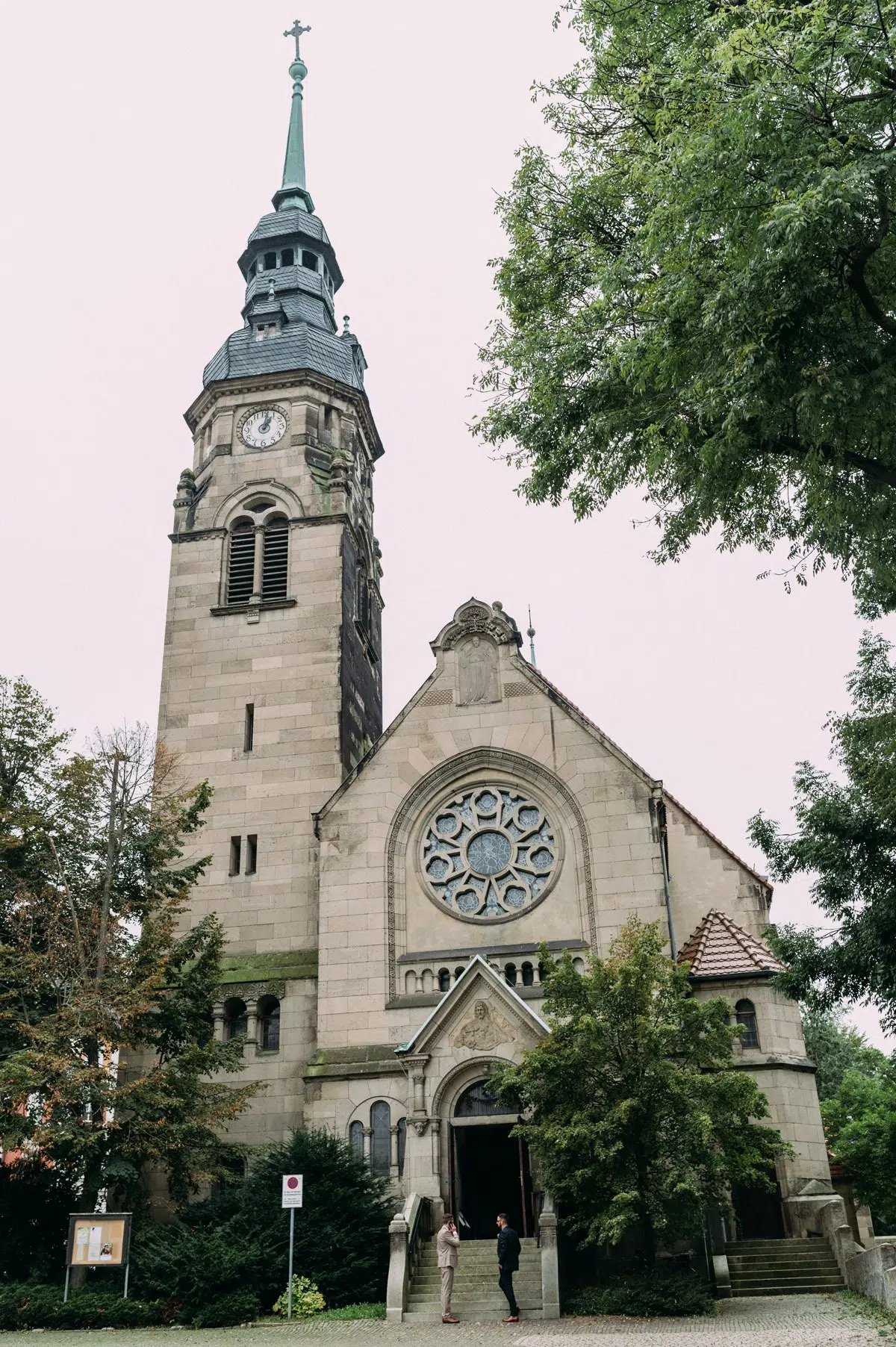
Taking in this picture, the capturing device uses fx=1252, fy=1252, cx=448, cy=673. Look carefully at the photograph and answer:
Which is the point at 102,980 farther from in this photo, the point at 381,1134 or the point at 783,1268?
the point at 783,1268

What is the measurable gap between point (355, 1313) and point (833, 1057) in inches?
1634

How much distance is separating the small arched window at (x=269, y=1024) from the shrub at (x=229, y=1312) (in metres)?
8.18

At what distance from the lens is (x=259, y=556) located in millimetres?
34906

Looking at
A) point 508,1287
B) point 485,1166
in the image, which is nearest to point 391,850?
point 485,1166

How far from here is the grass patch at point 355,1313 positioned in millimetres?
21109

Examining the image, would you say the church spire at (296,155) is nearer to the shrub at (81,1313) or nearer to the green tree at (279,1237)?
the green tree at (279,1237)

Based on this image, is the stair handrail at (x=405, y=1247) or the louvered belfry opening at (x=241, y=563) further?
the louvered belfry opening at (x=241, y=563)

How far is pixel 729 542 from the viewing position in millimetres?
17828

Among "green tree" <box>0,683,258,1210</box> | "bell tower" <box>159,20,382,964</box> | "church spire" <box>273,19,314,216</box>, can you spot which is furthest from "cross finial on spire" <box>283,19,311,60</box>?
"green tree" <box>0,683,258,1210</box>

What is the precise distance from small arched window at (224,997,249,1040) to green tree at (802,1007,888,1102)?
105ft

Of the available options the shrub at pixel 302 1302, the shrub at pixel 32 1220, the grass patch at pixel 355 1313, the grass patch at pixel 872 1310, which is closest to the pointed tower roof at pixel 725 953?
the grass patch at pixel 872 1310

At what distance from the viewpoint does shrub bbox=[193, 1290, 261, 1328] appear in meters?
20.4

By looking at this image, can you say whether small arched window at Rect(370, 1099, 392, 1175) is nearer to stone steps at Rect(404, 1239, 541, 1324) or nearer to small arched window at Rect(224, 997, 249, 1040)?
stone steps at Rect(404, 1239, 541, 1324)

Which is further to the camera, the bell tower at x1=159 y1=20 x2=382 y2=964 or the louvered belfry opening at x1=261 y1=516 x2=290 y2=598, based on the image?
the louvered belfry opening at x1=261 y1=516 x2=290 y2=598
